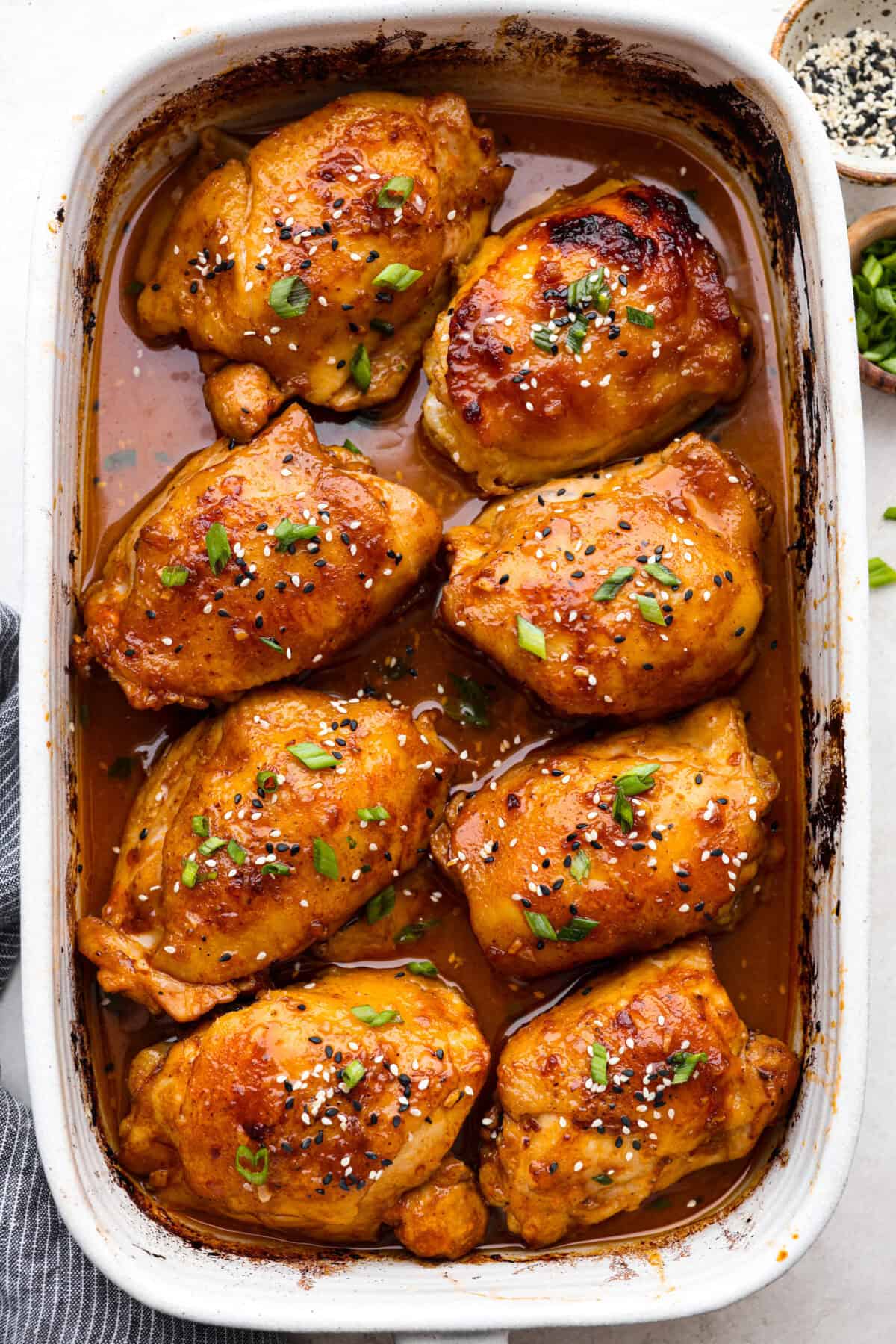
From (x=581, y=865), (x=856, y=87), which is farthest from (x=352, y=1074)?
(x=856, y=87)

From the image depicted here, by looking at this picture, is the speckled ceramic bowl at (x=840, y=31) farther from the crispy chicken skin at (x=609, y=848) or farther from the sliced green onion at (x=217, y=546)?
the sliced green onion at (x=217, y=546)

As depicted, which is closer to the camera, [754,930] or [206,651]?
[206,651]

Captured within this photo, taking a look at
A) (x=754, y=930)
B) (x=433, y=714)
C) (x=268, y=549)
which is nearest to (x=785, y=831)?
(x=754, y=930)

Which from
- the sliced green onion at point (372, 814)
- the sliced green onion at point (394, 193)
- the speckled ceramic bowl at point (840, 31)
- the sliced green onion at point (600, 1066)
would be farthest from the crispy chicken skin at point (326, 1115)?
the speckled ceramic bowl at point (840, 31)

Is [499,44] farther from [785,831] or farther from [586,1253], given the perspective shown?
[586,1253]

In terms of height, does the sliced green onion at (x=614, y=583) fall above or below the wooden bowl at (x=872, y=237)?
below

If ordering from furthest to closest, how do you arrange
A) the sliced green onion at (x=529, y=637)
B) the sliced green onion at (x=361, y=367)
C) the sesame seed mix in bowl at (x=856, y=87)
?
the sesame seed mix in bowl at (x=856, y=87)
the sliced green onion at (x=361, y=367)
the sliced green onion at (x=529, y=637)

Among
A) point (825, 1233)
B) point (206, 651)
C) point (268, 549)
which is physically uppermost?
point (268, 549)
